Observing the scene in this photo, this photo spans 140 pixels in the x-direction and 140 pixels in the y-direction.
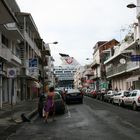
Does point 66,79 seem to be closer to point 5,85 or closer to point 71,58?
point 71,58

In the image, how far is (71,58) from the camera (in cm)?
8131

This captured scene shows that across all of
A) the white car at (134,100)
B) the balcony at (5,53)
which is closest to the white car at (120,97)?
the white car at (134,100)

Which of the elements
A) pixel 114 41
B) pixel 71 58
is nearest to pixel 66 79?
pixel 114 41

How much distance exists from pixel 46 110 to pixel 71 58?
59.8 m

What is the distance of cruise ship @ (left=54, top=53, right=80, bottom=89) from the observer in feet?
264

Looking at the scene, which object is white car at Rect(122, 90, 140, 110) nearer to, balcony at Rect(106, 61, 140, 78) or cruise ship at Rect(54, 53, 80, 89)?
balcony at Rect(106, 61, 140, 78)

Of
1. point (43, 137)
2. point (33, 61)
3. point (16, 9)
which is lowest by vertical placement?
point (43, 137)

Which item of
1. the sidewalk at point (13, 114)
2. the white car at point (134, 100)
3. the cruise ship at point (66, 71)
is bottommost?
the sidewalk at point (13, 114)

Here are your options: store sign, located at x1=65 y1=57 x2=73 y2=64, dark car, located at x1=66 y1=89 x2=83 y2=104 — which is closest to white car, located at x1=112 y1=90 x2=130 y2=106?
dark car, located at x1=66 y1=89 x2=83 y2=104

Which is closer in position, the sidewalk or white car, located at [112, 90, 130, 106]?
the sidewalk

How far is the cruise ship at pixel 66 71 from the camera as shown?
80.6 metres

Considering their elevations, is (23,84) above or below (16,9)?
below

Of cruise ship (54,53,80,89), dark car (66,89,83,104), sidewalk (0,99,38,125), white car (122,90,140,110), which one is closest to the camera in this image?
sidewalk (0,99,38,125)

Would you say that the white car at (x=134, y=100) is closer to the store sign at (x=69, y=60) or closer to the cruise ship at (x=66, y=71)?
the store sign at (x=69, y=60)
